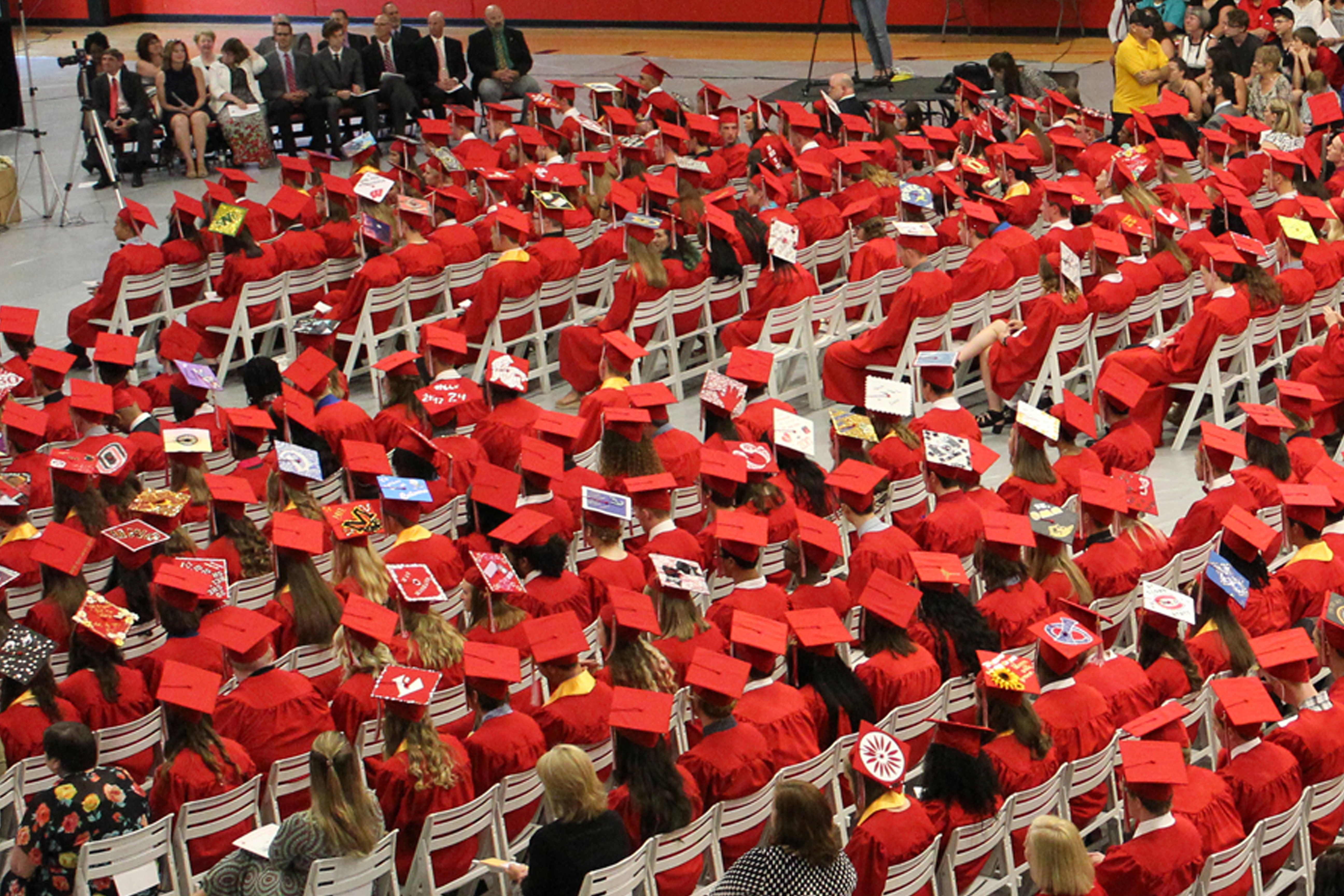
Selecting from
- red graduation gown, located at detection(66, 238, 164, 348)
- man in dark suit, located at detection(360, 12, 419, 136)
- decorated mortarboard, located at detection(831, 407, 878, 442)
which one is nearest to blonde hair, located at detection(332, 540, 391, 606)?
decorated mortarboard, located at detection(831, 407, 878, 442)

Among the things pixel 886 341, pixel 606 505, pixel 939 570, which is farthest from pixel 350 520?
pixel 886 341

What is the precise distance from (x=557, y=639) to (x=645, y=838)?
2.59 feet

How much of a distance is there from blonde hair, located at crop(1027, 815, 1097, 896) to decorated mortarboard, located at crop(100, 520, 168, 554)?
375cm

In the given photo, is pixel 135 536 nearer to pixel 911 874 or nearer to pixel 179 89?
pixel 911 874

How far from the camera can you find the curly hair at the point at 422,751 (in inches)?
208

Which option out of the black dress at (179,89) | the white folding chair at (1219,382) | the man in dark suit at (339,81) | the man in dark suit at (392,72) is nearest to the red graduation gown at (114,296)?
the black dress at (179,89)

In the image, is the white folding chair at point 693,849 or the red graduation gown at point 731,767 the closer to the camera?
the white folding chair at point 693,849

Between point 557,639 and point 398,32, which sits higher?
point 398,32

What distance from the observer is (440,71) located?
1778 centimetres

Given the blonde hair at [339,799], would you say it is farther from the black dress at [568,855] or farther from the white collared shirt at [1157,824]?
the white collared shirt at [1157,824]

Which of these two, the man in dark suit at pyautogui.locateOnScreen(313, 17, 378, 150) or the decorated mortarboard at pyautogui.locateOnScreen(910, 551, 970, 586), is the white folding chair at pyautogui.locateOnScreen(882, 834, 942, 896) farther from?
the man in dark suit at pyautogui.locateOnScreen(313, 17, 378, 150)

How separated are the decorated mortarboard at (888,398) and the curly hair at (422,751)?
310 centimetres

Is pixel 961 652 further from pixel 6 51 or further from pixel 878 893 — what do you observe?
pixel 6 51

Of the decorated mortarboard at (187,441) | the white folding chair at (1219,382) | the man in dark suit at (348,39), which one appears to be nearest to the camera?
the decorated mortarboard at (187,441)
